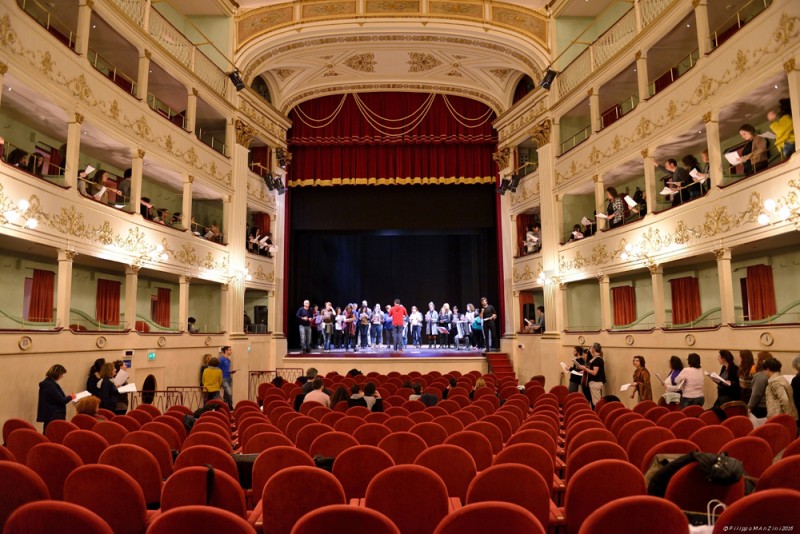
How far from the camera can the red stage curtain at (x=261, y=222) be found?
19.8 meters

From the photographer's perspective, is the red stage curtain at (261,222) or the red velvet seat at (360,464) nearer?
the red velvet seat at (360,464)

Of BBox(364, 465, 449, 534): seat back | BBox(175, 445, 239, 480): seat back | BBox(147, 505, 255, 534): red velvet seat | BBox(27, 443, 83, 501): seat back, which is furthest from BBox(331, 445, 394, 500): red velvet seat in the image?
BBox(27, 443, 83, 501): seat back

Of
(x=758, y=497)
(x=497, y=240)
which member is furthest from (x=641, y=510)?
(x=497, y=240)

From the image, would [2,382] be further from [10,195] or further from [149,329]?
[149,329]

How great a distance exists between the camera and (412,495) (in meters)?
3.01

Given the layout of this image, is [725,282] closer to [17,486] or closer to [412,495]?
[412,495]

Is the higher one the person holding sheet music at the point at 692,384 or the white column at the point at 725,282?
the white column at the point at 725,282

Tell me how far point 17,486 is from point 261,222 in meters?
17.3

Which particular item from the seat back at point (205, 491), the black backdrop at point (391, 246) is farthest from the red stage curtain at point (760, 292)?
the seat back at point (205, 491)

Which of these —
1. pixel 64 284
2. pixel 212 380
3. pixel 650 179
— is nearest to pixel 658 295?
pixel 650 179

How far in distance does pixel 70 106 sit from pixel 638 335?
1310 centimetres

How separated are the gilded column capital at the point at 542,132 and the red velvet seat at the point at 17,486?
54.3 feet

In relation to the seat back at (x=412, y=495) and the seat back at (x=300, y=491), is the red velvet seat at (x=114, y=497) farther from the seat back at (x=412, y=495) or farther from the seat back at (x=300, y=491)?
the seat back at (x=412, y=495)

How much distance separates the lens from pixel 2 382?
8.65 meters
